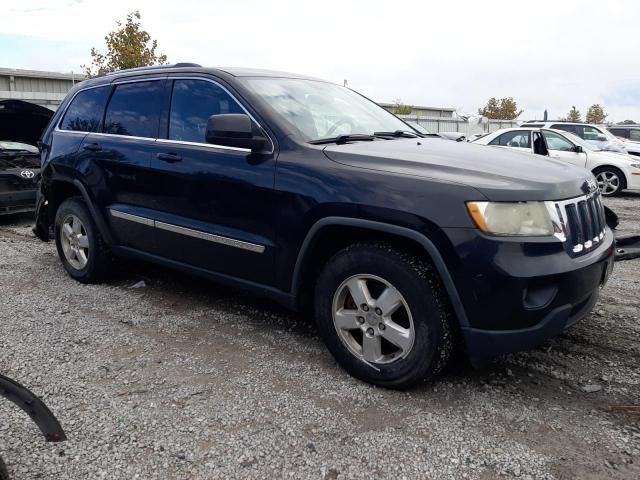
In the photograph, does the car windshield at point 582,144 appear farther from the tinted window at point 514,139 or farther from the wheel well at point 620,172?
the tinted window at point 514,139

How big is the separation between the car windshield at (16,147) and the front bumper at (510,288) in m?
7.60

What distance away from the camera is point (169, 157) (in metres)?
4.01

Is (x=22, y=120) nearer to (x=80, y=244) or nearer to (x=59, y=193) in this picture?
(x=59, y=193)

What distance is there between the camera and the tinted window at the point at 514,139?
38.4 feet

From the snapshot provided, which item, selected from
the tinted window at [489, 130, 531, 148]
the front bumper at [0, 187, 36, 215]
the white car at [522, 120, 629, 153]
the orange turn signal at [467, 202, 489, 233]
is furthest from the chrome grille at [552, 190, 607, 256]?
the white car at [522, 120, 629, 153]

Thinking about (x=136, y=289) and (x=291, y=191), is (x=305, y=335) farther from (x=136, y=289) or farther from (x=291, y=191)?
(x=136, y=289)

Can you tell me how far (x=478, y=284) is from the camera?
268 cm

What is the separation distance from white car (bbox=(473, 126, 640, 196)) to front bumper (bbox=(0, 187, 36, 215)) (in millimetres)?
8187

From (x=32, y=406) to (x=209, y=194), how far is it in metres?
1.82

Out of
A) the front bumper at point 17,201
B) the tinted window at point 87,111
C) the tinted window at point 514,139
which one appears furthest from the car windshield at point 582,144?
the front bumper at point 17,201

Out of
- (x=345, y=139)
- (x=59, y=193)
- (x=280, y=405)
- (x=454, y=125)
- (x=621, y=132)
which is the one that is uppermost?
(x=454, y=125)

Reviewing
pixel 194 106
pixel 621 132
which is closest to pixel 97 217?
pixel 194 106

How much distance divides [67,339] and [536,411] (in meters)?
3.00

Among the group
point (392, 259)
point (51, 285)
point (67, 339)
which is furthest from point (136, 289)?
point (392, 259)
